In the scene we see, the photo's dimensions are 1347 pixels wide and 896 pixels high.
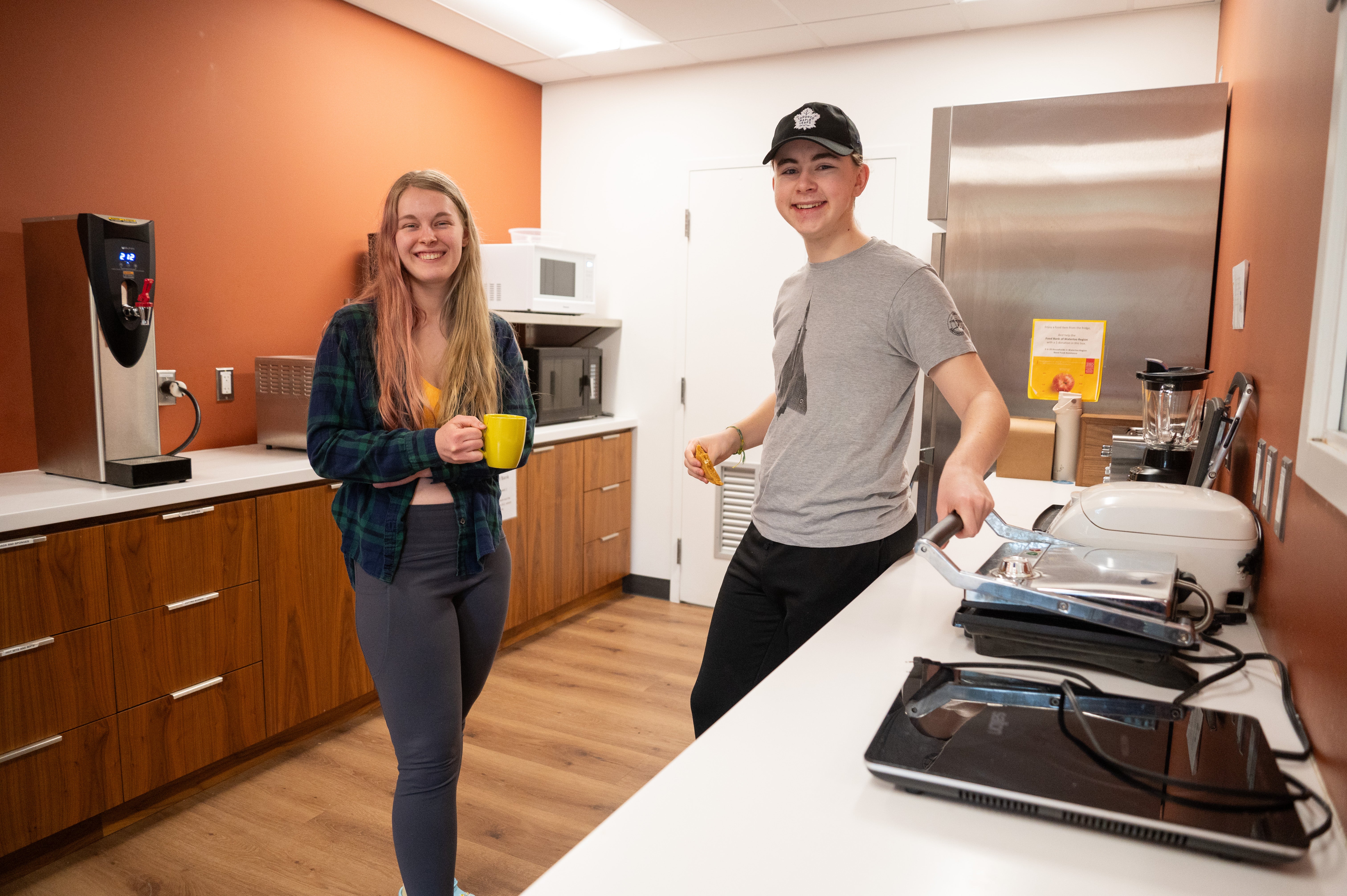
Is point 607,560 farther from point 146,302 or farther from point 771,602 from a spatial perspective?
point 771,602

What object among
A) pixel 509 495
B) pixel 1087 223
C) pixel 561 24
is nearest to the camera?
pixel 1087 223

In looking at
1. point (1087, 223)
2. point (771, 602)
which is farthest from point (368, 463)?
point (1087, 223)

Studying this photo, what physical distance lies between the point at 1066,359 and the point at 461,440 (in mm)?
1940

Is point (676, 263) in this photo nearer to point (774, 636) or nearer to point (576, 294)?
point (576, 294)

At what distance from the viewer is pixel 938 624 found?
1320mm

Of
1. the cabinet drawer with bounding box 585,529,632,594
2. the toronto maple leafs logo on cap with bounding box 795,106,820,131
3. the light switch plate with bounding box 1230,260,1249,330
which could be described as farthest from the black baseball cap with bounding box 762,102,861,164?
the cabinet drawer with bounding box 585,529,632,594

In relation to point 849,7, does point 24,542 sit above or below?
below

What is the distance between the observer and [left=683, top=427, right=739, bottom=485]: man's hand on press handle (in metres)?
1.69

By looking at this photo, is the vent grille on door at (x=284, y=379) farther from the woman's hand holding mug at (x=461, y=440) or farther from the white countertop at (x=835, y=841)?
the white countertop at (x=835, y=841)

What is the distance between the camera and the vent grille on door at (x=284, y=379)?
2.87 meters

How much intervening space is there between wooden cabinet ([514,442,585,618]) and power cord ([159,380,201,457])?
1.25 meters

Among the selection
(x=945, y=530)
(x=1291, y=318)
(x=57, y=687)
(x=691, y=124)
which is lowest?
(x=57, y=687)

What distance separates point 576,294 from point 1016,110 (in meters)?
2.05

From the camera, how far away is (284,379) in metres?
2.93
